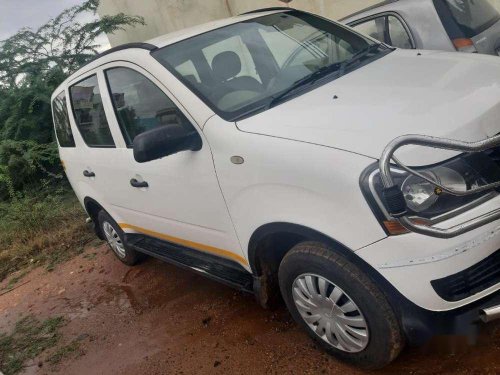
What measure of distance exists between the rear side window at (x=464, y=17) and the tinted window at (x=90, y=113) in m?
3.28

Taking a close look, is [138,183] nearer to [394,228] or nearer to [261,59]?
[261,59]

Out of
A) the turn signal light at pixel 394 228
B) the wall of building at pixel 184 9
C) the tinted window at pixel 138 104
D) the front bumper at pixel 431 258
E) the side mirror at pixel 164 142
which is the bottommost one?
the front bumper at pixel 431 258

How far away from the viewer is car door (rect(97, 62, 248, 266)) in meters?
2.87

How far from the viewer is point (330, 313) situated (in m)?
2.48

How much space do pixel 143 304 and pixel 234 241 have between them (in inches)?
69.1

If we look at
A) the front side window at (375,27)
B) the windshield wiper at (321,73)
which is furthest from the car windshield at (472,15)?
the windshield wiper at (321,73)

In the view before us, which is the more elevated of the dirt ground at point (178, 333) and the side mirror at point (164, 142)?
the side mirror at point (164, 142)

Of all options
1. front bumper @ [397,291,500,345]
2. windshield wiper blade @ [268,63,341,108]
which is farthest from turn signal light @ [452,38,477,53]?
front bumper @ [397,291,500,345]

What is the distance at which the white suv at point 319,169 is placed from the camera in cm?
202

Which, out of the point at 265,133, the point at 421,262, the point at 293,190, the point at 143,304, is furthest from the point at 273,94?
the point at 143,304

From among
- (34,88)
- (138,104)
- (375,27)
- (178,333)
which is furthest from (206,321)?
(34,88)

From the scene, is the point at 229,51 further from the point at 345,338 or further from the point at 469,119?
the point at 345,338

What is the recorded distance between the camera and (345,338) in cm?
247

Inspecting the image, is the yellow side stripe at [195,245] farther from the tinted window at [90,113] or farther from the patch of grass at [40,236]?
the patch of grass at [40,236]
